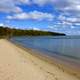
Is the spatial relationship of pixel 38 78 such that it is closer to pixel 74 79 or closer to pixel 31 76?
pixel 31 76

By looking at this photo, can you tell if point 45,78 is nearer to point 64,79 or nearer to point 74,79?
point 64,79

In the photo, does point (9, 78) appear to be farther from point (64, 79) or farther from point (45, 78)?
point (64, 79)

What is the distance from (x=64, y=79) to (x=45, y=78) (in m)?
1.23

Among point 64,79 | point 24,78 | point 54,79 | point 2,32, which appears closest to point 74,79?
point 64,79

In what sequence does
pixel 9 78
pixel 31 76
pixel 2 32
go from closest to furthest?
pixel 9 78, pixel 31 76, pixel 2 32

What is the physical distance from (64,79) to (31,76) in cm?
176

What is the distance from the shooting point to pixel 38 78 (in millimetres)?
11430

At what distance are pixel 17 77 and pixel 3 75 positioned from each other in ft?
2.60

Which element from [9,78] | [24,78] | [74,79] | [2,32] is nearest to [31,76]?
[24,78]

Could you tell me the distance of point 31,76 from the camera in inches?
472

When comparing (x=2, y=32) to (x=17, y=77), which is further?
(x=2, y=32)

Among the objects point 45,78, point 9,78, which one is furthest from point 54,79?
point 9,78

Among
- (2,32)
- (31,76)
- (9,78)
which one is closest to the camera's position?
(9,78)

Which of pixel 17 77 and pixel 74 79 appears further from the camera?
pixel 74 79
